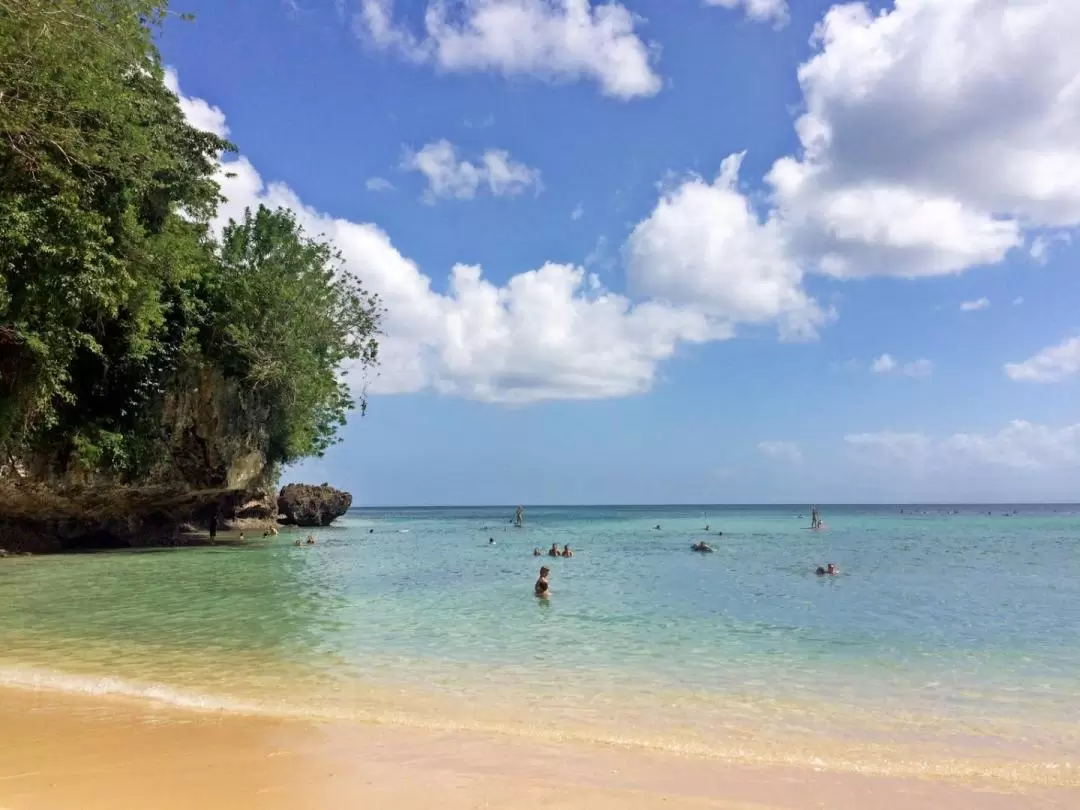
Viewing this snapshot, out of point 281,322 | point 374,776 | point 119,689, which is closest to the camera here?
point 374,776

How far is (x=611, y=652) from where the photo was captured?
9.94 meters

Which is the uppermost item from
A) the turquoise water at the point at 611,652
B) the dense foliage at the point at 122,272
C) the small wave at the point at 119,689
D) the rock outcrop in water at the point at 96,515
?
the dense foliage at the point at 122,272

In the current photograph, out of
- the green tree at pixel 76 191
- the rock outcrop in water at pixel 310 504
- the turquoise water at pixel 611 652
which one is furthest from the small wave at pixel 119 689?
the rock outcrop in water at pixel 310 504

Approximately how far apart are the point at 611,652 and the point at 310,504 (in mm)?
46626

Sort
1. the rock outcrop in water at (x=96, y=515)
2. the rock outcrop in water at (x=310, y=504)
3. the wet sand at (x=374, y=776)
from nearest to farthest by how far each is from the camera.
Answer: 1. the wet sand at (x=374, y=776)
2. the rock outcrop in water at (x=96, y=515)
3. the rock outcrop in water at (x=310, y=504)

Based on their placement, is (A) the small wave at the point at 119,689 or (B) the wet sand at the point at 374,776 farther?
(A) the small wave at the point at 119,689

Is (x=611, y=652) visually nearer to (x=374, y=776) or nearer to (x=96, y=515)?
(x=374, y=776)

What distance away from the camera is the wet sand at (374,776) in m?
4.66

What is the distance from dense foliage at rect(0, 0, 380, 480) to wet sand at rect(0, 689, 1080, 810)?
1068 centimetres

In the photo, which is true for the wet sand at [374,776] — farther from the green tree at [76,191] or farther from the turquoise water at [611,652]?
the green tree at [76,191]

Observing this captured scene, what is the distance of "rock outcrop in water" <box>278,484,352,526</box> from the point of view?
51531mm

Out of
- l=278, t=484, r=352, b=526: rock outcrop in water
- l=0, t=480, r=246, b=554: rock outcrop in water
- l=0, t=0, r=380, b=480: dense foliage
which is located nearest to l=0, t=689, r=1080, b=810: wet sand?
l=0, t=0, r=380, b=480: dense foliage

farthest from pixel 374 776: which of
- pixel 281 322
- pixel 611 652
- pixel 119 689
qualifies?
pixel 281 322

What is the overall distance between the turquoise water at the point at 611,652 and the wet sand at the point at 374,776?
566 mm
